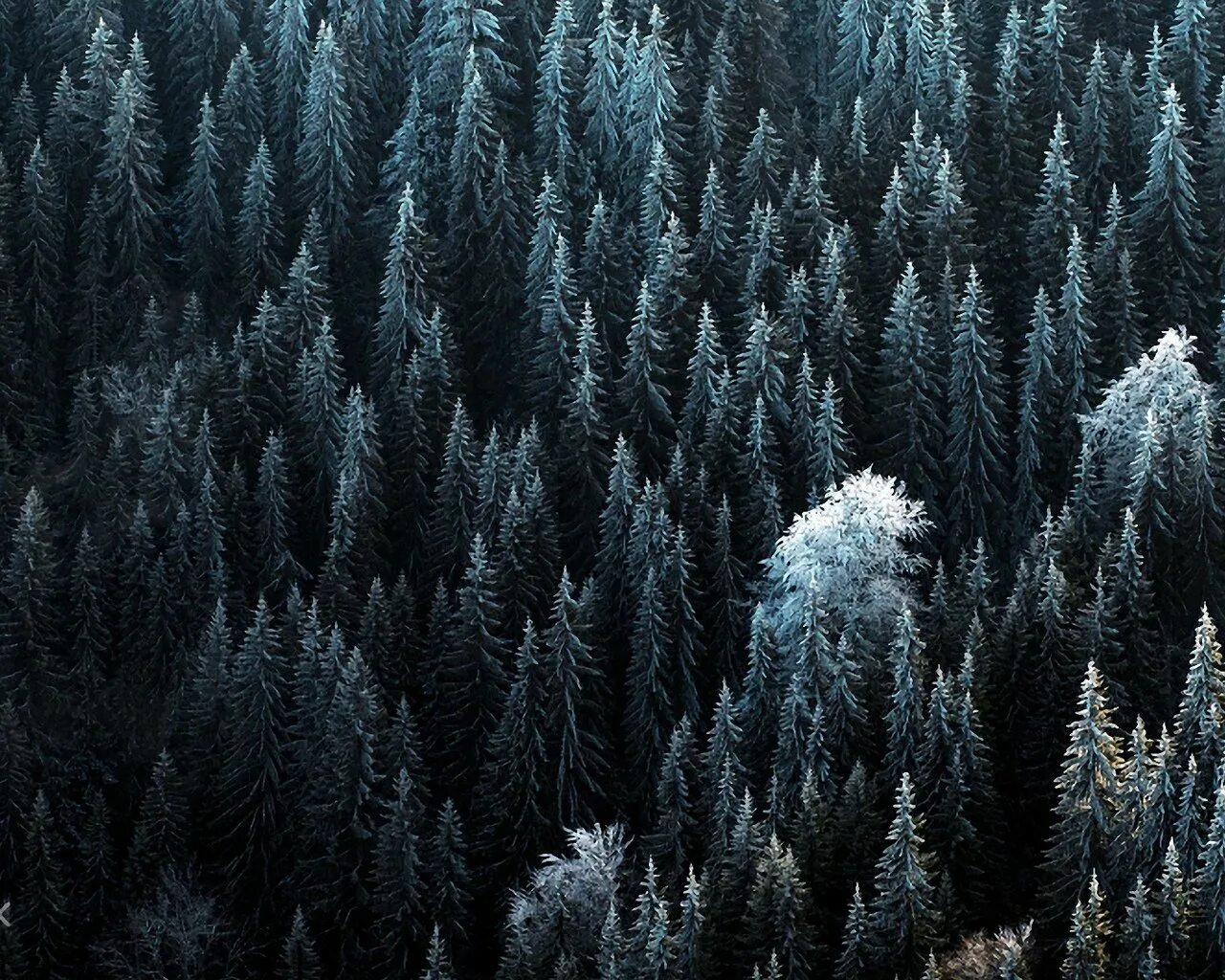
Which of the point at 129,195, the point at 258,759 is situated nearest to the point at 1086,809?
the point at 258,759

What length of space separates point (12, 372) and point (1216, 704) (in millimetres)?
58780

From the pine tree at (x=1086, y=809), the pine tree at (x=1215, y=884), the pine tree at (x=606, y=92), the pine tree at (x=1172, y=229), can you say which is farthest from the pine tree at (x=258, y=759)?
the pine tree at (x=1172, y=229)

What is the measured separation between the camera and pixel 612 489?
286 ft

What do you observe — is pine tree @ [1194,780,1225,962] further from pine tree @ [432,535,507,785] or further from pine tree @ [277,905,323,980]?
pine tree @ [277,905,323,980]

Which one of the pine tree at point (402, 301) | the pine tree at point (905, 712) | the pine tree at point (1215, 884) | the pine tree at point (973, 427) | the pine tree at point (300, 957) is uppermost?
the pine tree at point (402, 301)

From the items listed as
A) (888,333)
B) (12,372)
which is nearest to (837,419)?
(888,333)

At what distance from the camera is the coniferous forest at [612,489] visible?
71500 mm

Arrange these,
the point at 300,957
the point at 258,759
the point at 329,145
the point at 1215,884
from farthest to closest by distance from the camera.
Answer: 1. the point at 329,145
2. the point at 258,759
3. the point at 300,957
4. the point at 1215,884

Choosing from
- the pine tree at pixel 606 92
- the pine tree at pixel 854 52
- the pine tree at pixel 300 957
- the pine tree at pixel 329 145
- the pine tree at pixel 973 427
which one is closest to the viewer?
the pine tree at pixel 300 957

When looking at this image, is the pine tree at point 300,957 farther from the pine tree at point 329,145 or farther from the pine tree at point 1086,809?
the pine tree at point 329,145

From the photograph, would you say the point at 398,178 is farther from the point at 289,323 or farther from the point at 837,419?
the point at 837,419

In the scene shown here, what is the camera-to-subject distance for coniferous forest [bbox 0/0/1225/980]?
71.5m

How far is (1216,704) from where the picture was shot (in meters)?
68.6

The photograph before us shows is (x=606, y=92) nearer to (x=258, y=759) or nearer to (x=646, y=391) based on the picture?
(x=646, y=391)
